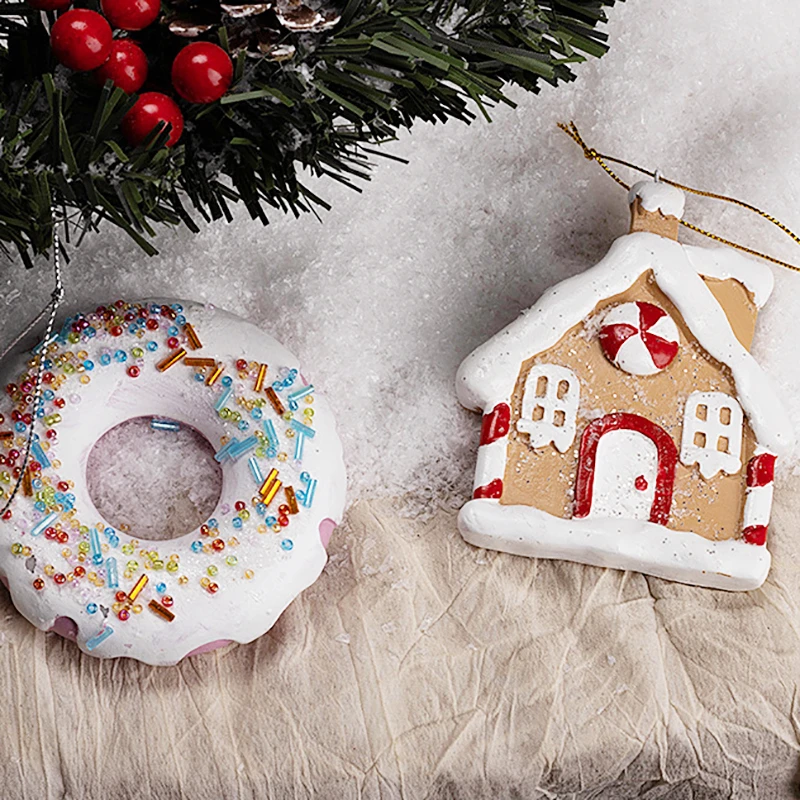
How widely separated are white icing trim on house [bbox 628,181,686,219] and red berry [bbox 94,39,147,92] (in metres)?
0.64

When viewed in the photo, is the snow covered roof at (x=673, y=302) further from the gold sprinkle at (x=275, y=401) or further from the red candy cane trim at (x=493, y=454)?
the gold sprinkle at (x=275, y=401)

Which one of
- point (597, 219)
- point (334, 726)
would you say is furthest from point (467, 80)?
point (334, 726)

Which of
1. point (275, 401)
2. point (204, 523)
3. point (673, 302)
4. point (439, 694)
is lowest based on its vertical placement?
point (439, 694)

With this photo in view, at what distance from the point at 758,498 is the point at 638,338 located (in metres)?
0.21

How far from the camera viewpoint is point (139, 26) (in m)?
0.68

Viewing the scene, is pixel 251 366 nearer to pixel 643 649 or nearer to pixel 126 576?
pixel 126 576

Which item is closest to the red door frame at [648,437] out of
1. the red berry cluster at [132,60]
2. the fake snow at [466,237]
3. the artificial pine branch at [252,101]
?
the fake snow at [466,237]

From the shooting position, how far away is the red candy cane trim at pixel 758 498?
3.69 feet

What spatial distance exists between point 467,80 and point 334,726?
68 centimetres

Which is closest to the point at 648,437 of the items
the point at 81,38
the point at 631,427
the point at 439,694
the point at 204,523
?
the point at 631,427

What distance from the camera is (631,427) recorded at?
114 cm

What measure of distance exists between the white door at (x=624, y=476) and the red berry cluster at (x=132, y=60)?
61 cm

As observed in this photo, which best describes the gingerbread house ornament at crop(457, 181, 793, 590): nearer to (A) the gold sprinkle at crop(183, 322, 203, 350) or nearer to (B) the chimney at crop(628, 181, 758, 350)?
(B) the chimney at crop(628, 181, 758, 350)

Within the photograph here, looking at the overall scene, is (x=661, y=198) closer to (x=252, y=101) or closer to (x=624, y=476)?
(x=624, y=476)
